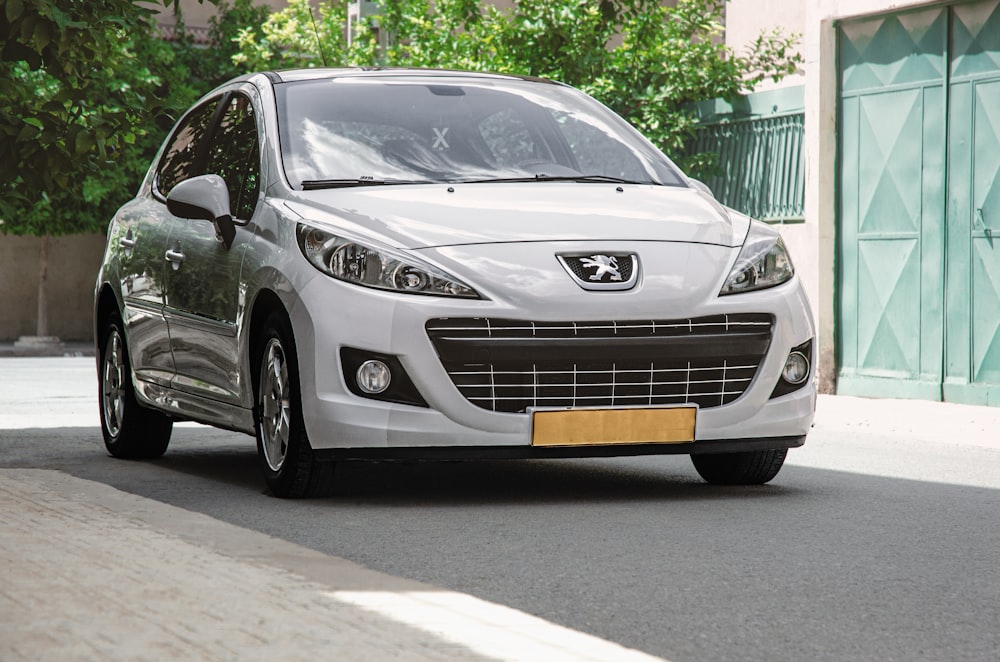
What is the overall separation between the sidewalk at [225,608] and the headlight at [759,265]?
2.23 metres

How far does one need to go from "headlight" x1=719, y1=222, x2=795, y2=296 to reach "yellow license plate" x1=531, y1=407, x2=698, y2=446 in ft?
1.74

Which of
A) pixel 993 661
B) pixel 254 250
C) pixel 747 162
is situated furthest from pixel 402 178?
pixel 747 162

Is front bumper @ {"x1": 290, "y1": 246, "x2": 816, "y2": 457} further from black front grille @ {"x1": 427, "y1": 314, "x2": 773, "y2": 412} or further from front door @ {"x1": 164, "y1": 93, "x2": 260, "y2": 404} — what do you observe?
front door @ {"x1": 164, "y1": 93, "x2": 260, "y2": 404}

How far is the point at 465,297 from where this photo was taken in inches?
273

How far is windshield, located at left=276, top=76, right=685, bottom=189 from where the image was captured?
25.6 feet

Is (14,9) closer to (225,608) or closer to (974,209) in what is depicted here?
(225,608)

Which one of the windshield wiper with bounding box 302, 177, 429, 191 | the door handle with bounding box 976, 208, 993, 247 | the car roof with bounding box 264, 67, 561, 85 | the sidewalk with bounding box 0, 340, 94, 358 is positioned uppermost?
A: the car roof with bounding box 264, 67, 561, 85

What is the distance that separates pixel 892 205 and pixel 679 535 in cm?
923

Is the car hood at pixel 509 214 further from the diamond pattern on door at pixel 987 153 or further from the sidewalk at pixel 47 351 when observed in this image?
the sidewalk at pixel 47 351

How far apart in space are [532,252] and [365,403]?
0.85m

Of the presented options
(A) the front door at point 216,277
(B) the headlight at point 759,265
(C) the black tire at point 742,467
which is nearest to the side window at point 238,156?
(A) the front door at point 216,277

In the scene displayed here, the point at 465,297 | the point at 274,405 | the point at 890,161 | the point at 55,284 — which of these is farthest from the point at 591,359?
the point at 55,284

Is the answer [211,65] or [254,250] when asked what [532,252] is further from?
[211,65]

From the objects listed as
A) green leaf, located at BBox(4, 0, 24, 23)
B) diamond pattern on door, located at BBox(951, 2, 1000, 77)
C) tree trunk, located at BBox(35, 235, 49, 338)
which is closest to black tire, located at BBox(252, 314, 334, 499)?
green leaf, located at BBox(4, 0, 24, 23)
